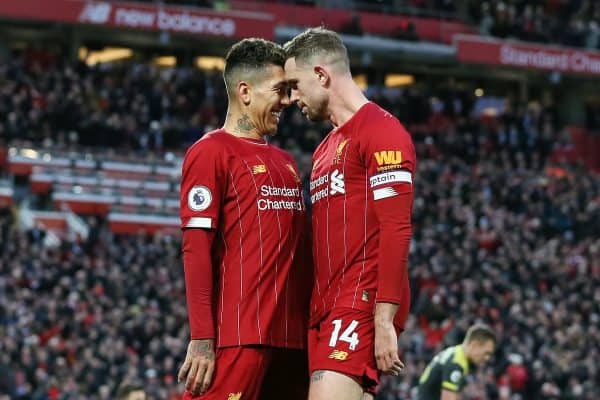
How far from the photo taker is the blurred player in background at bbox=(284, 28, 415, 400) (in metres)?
5.62

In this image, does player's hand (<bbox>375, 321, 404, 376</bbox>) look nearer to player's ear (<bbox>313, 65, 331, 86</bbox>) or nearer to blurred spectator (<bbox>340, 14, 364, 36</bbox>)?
player's ear (<bbox>313, 65, 331, 86</bbox>)

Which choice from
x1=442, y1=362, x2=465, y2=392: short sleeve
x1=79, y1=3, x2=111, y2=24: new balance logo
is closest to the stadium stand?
x1=79, y1=3, x2=111, y2=24: new balance logo

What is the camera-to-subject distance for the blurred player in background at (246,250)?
5750 mm

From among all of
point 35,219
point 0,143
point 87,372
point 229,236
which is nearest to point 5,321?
point 87,372

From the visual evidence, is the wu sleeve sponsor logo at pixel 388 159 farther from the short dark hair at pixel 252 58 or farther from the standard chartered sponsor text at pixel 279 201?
the short dark hair at pixel 252 58

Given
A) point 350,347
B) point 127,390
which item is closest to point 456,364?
point 127,390

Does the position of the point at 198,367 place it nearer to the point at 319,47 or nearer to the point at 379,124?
the point at 379,124

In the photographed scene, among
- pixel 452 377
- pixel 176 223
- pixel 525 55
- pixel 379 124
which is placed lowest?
pixel 452 377

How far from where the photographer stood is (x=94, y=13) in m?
31.4

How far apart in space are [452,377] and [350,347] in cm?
448

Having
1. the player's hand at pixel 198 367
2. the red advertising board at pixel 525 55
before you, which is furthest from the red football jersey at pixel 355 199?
the red advertising board at pixel 525 55

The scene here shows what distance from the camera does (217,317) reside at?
5863mm

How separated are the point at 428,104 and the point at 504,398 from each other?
16880mm

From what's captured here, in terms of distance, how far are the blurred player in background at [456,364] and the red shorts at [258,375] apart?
413 centimetres
